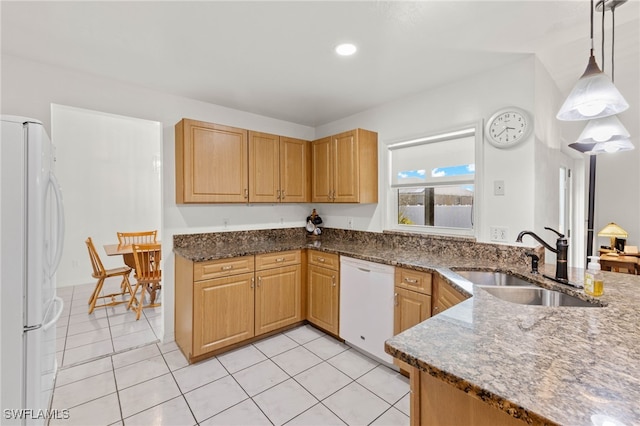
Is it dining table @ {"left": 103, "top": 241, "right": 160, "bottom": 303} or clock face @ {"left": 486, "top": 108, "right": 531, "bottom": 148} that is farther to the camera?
dining table @ {"left": 103, "top": 241, "right": 160, "bottom": 303}

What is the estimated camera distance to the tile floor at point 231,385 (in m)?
1.84

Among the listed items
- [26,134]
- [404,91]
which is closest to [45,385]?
[26,134]

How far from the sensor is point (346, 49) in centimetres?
202

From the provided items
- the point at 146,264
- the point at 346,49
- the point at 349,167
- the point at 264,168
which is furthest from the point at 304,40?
the point at 146,264

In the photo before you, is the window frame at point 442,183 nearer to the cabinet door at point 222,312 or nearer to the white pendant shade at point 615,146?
the white pendant shade at point 615,146

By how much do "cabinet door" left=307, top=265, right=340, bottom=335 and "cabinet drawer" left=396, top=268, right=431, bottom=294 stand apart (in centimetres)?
71

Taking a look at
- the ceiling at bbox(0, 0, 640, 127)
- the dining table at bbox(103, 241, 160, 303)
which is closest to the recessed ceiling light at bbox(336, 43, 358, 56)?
the ceiling at bbox(0, 0, 640, 127)

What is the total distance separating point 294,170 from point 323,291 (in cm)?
147

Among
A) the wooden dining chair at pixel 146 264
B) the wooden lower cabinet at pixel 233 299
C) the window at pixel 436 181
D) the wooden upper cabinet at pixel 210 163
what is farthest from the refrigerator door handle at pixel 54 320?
the window at pixel 436 181

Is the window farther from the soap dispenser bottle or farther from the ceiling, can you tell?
the soap dispenser bottle

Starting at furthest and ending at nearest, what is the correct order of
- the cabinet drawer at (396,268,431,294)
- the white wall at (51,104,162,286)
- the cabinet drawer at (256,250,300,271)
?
the white wall at (51,104,162,286) < the cabinet drawer at (256,250,300,271) < the cabinet drawer at (396,268,431,294)

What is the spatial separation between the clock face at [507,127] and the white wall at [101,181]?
424cm

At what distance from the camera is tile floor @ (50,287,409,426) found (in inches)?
72.4

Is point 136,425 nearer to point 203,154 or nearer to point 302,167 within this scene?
point 203,154
